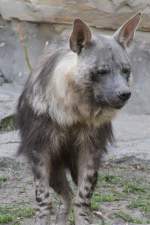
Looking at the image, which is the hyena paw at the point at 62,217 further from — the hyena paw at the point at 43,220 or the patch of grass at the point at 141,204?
the patch of grass at the point at 141,204

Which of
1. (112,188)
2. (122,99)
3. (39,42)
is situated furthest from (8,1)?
(122,99)

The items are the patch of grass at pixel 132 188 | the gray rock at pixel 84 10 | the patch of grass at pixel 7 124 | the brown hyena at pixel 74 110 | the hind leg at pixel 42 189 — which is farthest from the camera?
the gray rock at pixel 84 10

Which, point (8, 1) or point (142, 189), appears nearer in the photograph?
point (142, 189)

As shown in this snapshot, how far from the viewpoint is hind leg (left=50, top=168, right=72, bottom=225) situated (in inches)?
188

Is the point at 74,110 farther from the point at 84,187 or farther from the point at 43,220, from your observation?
the point at 43,220

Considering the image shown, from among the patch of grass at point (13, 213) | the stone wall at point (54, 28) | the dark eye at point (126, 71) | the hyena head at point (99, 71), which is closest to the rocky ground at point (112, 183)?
the patch of grass at point (13, 213)

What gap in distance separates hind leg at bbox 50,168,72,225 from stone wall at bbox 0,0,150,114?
9.30 feet

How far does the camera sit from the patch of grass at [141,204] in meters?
5.19

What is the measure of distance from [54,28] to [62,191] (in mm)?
3494

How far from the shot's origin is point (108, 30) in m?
7.84

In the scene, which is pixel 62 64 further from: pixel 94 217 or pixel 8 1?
pixel 8 1

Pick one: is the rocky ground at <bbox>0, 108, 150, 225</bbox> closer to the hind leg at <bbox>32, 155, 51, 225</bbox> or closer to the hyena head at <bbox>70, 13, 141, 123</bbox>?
the hind leg at <bbox>32, 155, 51, 225</bbox>

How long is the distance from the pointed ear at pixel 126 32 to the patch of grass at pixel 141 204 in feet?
Answer: 4.38

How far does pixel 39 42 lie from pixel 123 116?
136 centimetres
